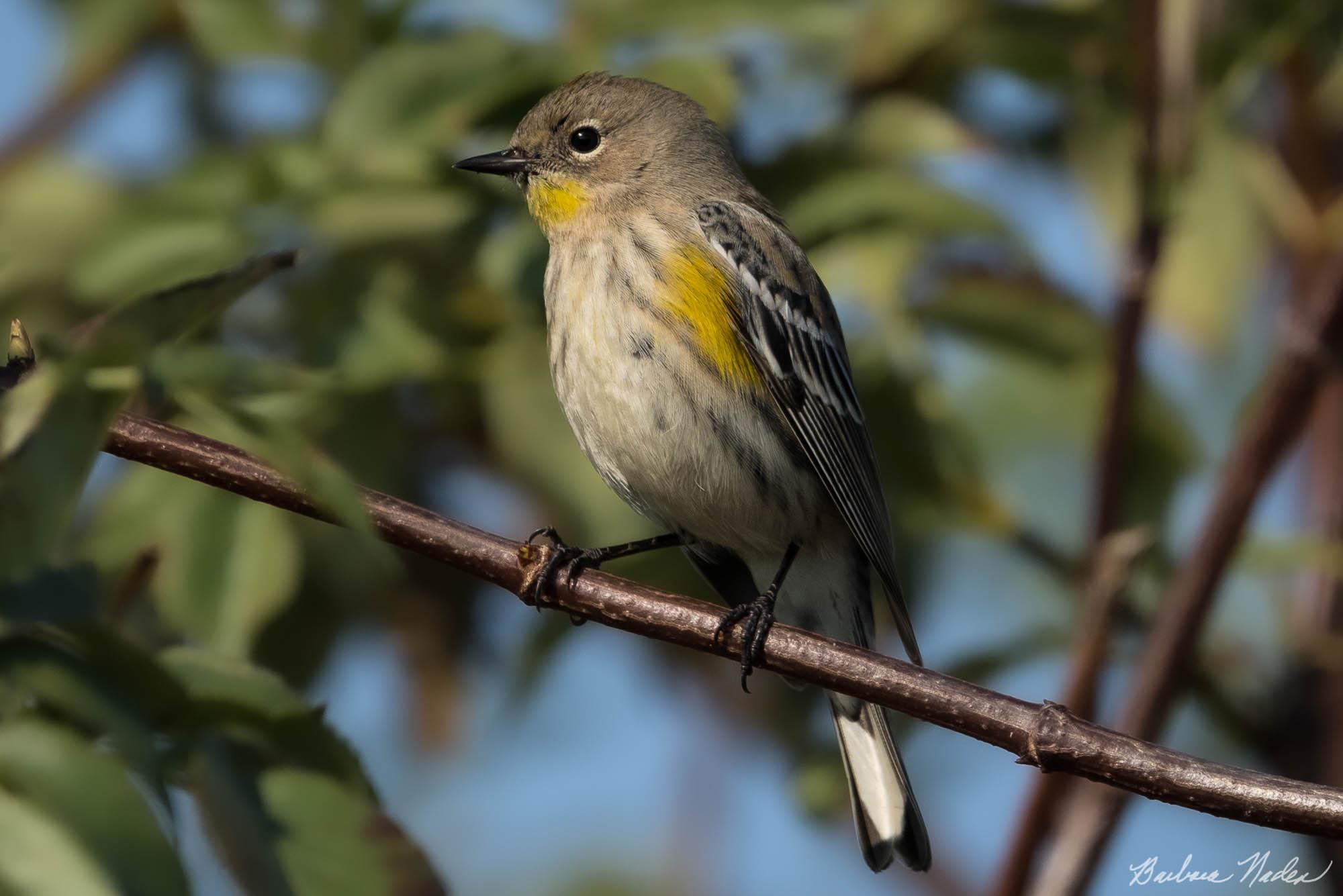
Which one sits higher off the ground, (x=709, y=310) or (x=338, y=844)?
(x=709, y=310)

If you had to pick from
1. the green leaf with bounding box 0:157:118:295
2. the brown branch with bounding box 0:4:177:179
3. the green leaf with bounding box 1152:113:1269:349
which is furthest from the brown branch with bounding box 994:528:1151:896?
the brown branch with bounding box 0:4:177:179

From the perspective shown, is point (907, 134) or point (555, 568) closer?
point (555, 568)

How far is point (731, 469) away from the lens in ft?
12.7

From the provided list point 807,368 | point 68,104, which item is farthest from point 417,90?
point 68,104

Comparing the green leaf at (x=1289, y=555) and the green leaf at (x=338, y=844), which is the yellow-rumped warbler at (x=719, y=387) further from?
the green leaf at (x=338, y=844)

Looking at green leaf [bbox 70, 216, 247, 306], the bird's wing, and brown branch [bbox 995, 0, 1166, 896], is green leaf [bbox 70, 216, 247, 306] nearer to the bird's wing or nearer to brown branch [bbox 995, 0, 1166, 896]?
the bird's wing

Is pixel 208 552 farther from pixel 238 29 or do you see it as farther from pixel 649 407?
pixel 238 29

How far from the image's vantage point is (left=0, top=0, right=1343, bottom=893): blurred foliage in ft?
10.8

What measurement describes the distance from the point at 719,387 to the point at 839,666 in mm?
1372

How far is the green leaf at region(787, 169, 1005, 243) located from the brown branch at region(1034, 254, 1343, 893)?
0.66m

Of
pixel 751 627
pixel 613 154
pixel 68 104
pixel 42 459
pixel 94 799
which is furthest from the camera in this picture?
pixel 613 154

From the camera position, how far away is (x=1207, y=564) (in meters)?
3.06

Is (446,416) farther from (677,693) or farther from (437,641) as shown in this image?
(677,693)

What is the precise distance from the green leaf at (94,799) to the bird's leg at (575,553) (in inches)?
41.2
